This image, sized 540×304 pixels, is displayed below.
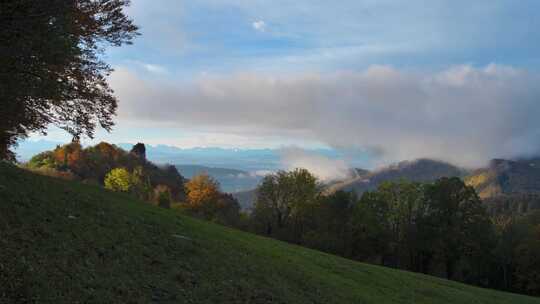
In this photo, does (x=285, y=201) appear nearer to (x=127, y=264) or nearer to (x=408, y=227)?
(x=408, y=227)

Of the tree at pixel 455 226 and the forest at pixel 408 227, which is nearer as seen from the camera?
the tree at pixel 455 226

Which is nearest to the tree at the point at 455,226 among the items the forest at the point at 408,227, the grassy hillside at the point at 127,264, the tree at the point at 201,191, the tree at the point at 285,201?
the forest at the point at 408,227

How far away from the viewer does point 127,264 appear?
15.3 m

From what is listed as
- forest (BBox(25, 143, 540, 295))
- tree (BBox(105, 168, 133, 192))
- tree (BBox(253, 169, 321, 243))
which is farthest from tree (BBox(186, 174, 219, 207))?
tree (BBox(253, 169, 321, 243))

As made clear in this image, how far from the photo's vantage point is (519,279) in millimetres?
69438

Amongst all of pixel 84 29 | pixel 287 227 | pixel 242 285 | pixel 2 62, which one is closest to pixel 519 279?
pixel 287 227

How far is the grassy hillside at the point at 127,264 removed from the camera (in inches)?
485

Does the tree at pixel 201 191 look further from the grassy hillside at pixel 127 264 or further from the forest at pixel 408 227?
the grassy hillside at pixel 127 264

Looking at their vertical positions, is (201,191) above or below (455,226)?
above

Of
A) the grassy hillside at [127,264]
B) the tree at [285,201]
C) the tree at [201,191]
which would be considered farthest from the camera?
the tree at [201,191]

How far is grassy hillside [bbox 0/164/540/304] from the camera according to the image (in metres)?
12.3

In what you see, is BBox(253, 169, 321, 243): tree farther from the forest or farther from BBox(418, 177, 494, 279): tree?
BBox(418, 177, 494, 279): tree

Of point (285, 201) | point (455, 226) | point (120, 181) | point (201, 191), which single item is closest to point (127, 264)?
point (455, 226)

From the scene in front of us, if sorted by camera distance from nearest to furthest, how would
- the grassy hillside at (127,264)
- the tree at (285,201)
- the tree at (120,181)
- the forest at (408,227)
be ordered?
1. the grassy hillside at (127,264)
2. the forest at (408,227)
3. the tree at (285,201)
4. the tree at (120,181)
